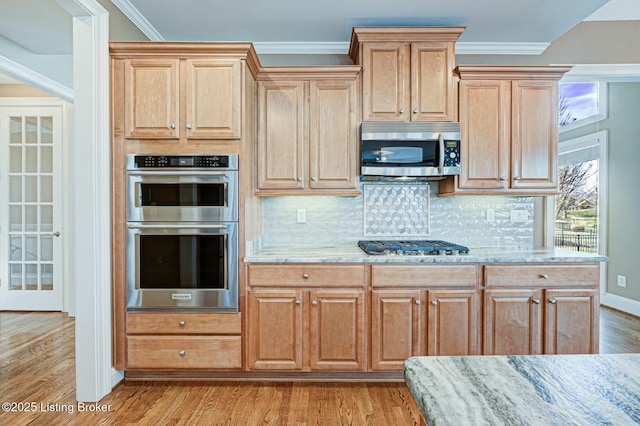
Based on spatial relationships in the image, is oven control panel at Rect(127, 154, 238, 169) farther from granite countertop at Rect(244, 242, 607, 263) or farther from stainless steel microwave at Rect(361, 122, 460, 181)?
stainless steel microwave at Rect(361, 122, 460, 181)

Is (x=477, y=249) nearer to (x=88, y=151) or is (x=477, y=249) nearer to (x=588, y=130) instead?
(x=88, y=151)

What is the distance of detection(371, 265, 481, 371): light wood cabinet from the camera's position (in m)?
2.42

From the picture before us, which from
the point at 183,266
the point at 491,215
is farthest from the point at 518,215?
the point at 183,266

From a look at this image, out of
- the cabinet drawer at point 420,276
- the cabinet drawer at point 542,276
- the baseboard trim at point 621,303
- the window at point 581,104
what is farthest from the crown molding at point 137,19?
the baseboard trim at point 621,303

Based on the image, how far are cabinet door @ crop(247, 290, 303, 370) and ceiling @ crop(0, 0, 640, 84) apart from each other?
6.73 feet

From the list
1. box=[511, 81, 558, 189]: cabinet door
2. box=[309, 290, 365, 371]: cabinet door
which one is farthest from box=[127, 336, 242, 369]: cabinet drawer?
box=[511, 81, 558, 189]: cabinet door

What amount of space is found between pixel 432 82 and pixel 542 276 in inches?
64.0

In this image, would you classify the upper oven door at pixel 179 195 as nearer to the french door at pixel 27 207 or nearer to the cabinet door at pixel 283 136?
the cabinet door at pixel 283 136

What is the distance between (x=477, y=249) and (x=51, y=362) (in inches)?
140

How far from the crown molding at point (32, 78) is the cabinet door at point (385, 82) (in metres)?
3.02

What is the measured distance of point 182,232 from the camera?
2352 mm

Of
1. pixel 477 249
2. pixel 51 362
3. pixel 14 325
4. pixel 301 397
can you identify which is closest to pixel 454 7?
pixel 477 249

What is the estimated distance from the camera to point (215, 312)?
2395 mm

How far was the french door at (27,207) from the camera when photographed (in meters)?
4.07
